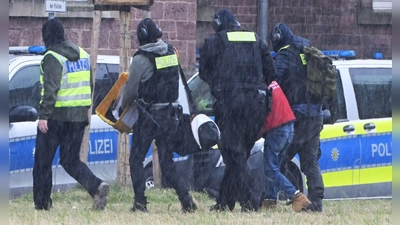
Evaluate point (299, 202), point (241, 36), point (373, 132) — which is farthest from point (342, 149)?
point (241, 36)

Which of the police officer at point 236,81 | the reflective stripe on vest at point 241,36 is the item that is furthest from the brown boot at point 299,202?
the reflective stripe on vest at point 241,36

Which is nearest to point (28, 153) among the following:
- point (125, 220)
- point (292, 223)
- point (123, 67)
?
point (123, 67)

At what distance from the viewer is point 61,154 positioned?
28.6 feet

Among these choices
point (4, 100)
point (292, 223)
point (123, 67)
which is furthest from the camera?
point (123, 67)

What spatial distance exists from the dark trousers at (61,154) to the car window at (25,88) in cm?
138

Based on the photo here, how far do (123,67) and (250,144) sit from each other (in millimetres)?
2462

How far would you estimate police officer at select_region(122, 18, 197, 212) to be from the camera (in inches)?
330

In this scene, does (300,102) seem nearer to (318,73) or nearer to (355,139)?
(318,73)

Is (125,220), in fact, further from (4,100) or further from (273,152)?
(4,100)

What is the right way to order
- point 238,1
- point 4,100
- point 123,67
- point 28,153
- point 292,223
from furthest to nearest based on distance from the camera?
1. point 238,1
2. point 123,67
3. point 28,153
4. point 292,223
5. point 4,100

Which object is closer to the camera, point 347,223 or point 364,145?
point 347,223

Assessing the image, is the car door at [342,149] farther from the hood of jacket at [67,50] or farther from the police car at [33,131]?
the hood of jacket at [67,50]

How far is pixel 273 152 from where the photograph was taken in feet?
28.3

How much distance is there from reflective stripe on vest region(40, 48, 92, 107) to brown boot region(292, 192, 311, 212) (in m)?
2.03
